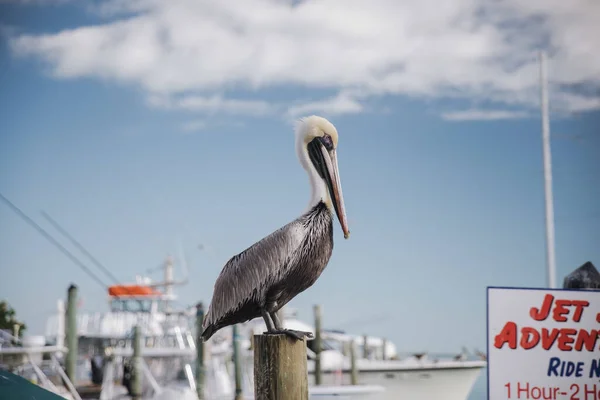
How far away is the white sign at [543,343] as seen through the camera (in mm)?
4367

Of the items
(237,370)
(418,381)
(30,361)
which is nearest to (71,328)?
(30,361)

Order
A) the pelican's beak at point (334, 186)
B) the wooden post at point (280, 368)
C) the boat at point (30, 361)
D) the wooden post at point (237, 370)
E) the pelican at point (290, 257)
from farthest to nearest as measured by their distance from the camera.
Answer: the wooden post at point (237, 370), the boat at point (30, 361), the pelican's beak at point (334, 186), the pelican at point (290, 257), the wooden post at point (280, 368)

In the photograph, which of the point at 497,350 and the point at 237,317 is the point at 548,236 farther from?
the point at 237,317

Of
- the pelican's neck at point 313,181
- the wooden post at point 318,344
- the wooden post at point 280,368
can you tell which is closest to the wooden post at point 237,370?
the wooden post at point 318,344

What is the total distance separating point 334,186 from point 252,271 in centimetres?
55

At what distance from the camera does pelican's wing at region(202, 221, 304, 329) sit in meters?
3.38

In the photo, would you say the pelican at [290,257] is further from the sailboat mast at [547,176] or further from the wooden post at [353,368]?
the wooden post at [353,368]

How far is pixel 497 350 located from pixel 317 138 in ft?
5.58

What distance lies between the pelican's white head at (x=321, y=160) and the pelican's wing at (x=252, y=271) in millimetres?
231

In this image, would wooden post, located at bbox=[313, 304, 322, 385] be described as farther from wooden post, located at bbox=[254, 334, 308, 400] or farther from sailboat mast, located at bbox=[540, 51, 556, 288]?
wooden post, located at bbox=[254, 334, 308, 400]

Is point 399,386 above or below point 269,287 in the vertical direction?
below

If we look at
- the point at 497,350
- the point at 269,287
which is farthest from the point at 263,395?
the point at 497,350

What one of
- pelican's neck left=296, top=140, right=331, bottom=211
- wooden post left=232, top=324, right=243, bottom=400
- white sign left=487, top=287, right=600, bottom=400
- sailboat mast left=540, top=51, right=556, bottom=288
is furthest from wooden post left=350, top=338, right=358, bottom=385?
pelican's neck left=296, top=140, right=331, bottom=211

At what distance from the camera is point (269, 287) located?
3.38 meters
